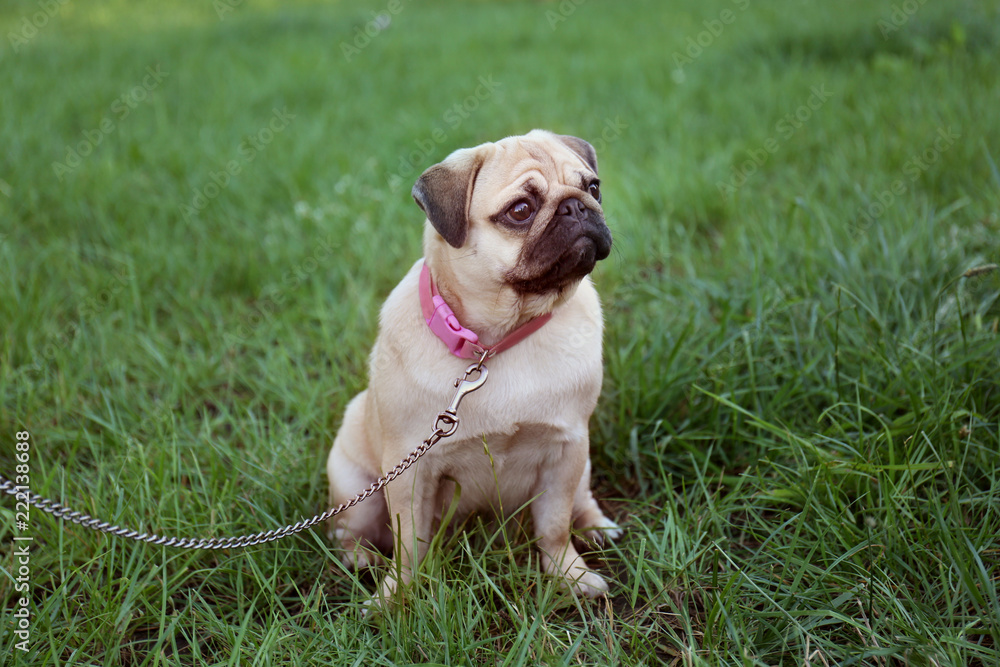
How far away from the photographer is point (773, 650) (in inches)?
81.4

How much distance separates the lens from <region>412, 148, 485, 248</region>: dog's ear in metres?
2.25

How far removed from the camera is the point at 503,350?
2.36 m

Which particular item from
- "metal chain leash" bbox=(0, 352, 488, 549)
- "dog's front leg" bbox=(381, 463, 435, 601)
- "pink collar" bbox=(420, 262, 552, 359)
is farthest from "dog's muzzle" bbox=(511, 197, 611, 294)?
"dog's front leg" bbox=(381, 463, 435, 601)

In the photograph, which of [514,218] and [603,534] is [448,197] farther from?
[603,534]

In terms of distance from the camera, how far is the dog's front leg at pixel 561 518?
2.46 metres

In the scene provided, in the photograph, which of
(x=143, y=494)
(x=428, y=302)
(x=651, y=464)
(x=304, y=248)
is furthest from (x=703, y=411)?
(x=304, y=248)

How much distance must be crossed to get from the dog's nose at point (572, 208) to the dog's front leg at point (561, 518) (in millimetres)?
772

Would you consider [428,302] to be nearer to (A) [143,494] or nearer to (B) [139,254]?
(A) [143,494]

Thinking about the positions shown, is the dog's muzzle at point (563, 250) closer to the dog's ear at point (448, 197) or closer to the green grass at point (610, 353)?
the dog's ear at point (448, 197)

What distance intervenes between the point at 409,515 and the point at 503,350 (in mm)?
650

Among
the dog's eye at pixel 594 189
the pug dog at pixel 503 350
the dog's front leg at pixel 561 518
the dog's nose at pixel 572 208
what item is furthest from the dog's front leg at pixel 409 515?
the dog's eye at pixel 594 189

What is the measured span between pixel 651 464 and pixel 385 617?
4.31ft

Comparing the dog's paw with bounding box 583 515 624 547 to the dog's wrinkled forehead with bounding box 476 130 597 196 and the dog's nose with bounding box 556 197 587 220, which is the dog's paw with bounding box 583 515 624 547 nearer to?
the dog's nose with bounding box 556 197 587 220

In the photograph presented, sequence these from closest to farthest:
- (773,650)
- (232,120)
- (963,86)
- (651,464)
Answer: (773,650)
(651,464)
(963,86)
(232,120)
